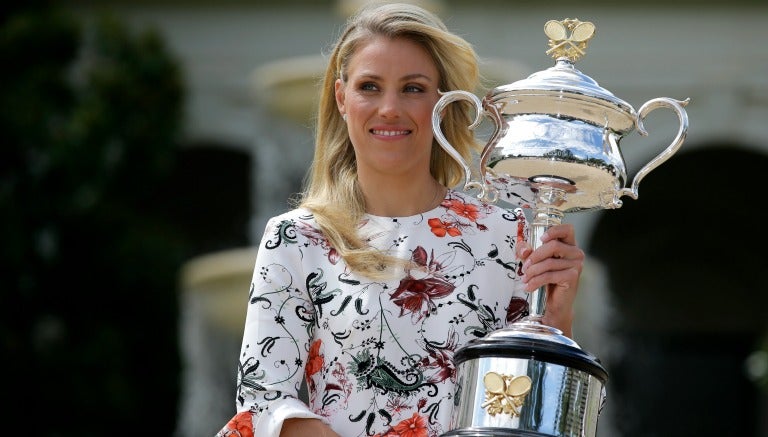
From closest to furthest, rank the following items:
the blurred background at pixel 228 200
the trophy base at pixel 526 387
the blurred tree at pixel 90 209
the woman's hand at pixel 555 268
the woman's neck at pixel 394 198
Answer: the trophy base at pixel 526 387, the woman's hand at pixel 555 268, the woman's neck at pixel 394 198, the blurred background at pixel 228 200, the blurred tree at pixel 90 209

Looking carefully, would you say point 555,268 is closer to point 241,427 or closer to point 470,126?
point 470,126

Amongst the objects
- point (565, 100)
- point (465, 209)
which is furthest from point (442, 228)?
point (565, 100)

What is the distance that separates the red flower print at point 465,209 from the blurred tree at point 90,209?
7026 millimetres

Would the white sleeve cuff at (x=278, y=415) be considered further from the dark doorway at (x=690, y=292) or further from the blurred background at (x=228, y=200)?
the dark doorway at (x=690, y=292)

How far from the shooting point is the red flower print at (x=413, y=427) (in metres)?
2.76

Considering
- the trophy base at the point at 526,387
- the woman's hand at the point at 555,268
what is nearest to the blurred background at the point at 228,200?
the woman's hand at the point at 555,268

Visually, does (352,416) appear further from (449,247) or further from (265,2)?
(265,2)

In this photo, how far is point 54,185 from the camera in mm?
10133

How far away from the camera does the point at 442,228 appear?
2.90m

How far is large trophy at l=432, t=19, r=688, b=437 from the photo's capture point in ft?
8.51

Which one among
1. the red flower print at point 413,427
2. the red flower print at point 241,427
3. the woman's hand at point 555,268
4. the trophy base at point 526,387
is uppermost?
the woman's hand at point 555,268

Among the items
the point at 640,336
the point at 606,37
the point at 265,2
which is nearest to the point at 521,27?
the point at 606,37

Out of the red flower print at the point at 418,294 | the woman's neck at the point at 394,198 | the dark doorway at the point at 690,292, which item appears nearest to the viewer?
the red flower print at the point at 418,294

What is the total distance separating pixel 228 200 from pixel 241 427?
10260mm
